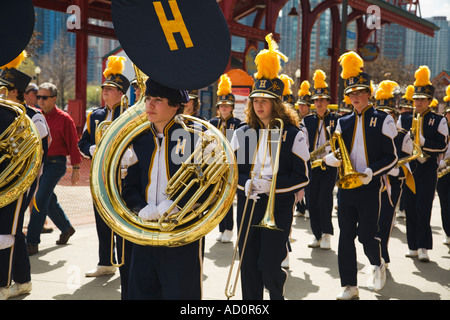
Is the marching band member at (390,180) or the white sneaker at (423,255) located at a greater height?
the marching band member at (390,180)

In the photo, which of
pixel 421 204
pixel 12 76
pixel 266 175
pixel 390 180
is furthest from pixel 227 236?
pixel 12 76

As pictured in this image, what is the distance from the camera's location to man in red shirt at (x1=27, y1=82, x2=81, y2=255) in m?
Result: 6.18

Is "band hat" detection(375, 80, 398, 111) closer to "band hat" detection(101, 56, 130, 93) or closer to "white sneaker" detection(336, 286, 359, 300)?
"white sneaker" detection(336, 286, 359, 300)

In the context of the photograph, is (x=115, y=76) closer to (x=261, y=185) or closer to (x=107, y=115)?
(x=107, y=115)

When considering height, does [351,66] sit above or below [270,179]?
above

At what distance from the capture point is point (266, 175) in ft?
13.0

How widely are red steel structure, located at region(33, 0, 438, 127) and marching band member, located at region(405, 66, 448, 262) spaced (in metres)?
9.01

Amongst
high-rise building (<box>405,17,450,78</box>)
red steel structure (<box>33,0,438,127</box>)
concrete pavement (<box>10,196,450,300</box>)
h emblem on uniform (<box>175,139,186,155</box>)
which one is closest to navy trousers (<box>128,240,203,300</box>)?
h emblem on uniform (<box>175,139,186,155</box>)

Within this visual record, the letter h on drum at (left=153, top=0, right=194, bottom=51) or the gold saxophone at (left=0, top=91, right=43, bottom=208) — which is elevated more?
the letter h on drum at (left=153, top=0, right=194, bottom=51)

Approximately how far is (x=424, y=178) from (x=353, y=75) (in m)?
2.41

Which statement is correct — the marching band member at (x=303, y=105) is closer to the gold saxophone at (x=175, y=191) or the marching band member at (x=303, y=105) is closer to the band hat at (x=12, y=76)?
the band hat at (x=12, y=76)

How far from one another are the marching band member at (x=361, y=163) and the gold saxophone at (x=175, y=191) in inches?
81.3

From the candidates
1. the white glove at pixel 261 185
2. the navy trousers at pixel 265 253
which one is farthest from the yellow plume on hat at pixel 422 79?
the white glove at pixel 261 185

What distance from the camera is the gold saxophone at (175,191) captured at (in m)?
2.79
